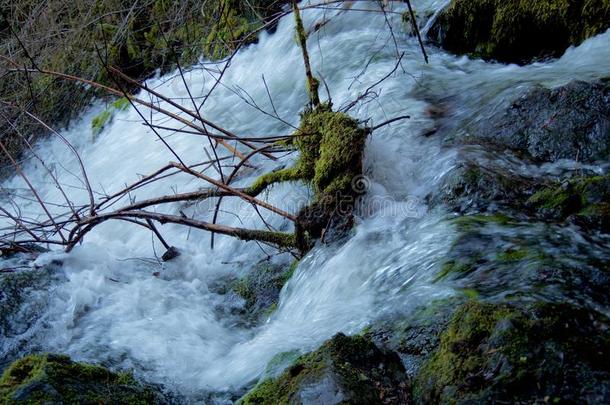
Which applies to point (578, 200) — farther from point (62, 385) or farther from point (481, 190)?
point (62, 385)

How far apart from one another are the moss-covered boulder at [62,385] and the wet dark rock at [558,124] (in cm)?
256

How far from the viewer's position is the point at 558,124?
3559 millimetres

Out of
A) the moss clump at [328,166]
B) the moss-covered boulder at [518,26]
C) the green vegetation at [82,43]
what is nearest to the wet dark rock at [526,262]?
the moss clump at [328,166]

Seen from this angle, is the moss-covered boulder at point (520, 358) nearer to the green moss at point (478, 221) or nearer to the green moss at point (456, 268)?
the green moss at point (456, 268)

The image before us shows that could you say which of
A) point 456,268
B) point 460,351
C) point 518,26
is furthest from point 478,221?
point 518,26

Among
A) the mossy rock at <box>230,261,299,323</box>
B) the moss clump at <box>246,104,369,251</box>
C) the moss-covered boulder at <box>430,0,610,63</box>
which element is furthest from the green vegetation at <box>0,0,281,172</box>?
the mossy rock at <box>230,261,299,323</box>

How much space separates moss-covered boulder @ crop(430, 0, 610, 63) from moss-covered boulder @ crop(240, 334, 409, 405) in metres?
3.91

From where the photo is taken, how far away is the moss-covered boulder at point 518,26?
480cm

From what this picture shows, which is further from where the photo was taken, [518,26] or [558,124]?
[518,26]

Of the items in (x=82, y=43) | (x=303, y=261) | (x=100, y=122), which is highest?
(x=82, y=43)

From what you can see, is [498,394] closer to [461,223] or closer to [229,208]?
[461,223]

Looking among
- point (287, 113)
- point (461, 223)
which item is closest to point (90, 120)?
point (287, 113)

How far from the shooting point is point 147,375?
9.38 feet

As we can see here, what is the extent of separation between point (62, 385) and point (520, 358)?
1.46 meters
